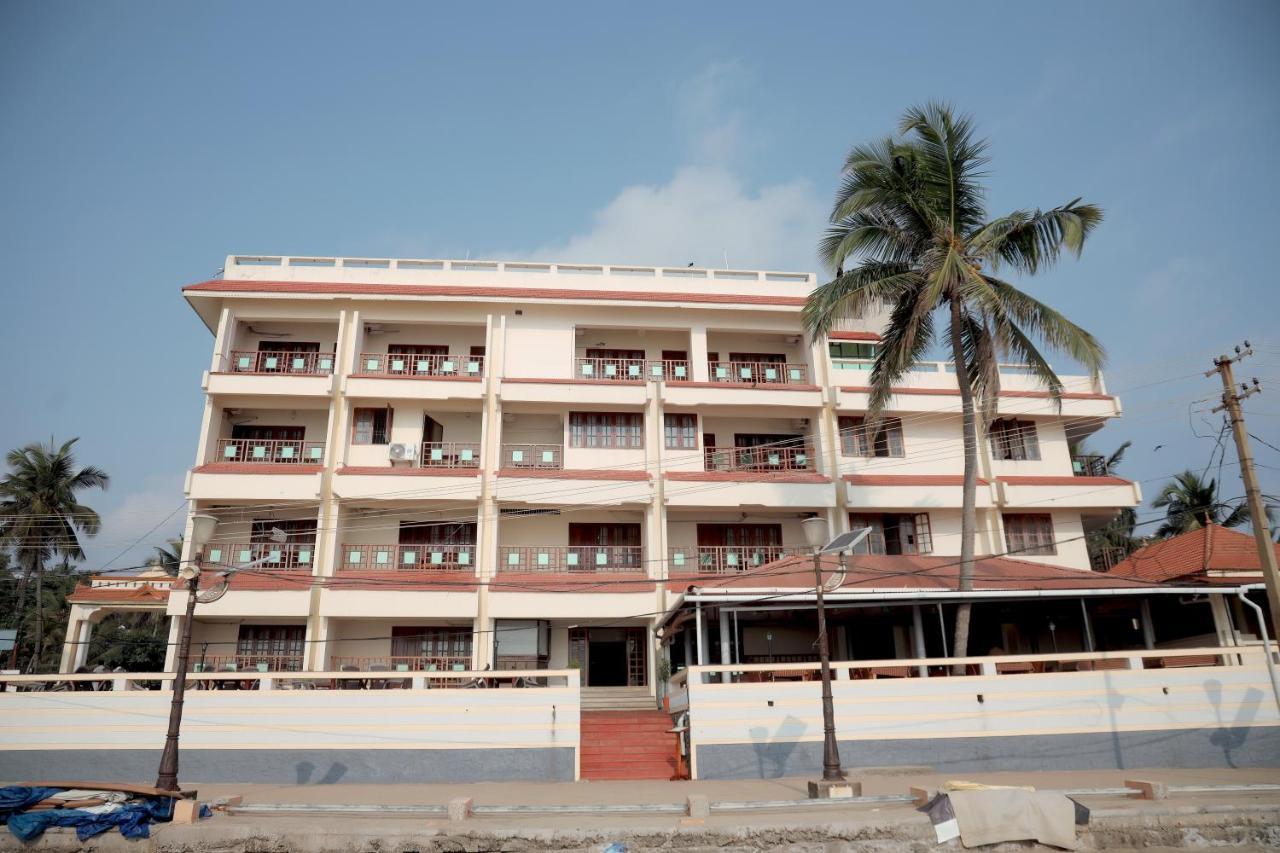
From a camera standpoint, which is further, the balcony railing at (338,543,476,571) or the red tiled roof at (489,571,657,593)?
the balcony railing at (338,543,476,571)

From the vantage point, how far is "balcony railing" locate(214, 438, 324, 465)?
24016 mm

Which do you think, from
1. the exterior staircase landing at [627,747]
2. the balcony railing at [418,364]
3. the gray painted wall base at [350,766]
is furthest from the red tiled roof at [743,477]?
the gray painted wall base at [350,766]

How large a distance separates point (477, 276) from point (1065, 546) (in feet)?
65.3

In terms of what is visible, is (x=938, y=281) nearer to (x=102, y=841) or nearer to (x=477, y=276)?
(x=477, y=276)

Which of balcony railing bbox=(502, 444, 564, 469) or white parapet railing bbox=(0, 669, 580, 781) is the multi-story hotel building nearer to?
balcony railing bbox=(502, 444, 564, 469)

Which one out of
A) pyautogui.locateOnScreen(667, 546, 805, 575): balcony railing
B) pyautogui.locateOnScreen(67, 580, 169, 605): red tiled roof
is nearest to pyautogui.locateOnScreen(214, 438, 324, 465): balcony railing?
pyautogui.locateOnScreen(67, 580, 169, 605): red tiled roof

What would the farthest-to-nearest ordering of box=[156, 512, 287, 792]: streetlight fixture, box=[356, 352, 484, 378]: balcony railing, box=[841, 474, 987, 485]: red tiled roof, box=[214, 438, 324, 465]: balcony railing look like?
box=[356, 352, 484, 378]: balcony railing
box=[841, 474, 987, 485]: red tiled roof
box=[214, 438, 324, 465]: balcony railing
box=[156, 512, 287, 792]: streetlight fixture

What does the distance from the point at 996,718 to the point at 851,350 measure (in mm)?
14194

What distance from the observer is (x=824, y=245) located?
19.2 meters

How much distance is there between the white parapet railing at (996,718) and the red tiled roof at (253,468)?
1332 centimetres

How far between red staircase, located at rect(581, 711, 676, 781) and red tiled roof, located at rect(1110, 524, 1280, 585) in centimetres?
1211

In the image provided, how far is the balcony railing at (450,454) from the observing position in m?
24.3

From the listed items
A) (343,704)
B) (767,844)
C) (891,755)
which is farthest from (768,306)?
(767,844)

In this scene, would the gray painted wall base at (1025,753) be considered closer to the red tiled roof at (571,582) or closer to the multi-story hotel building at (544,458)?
the multi-story hotel building at (544,458)
